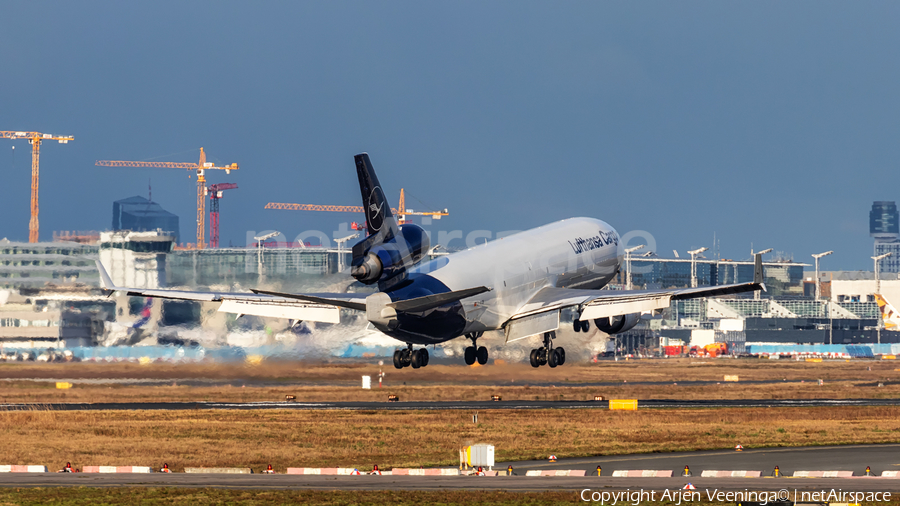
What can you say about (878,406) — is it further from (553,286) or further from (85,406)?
(85,406)

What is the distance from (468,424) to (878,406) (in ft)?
96.6

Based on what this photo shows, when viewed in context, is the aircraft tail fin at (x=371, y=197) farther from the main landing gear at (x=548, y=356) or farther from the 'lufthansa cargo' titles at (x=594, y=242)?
the 'lufthansa cargo' titles at (x=594, y=242)

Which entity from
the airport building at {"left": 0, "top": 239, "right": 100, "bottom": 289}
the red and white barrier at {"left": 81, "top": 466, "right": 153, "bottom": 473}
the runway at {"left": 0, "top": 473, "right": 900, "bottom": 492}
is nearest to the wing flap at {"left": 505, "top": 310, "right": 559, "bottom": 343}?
the runway at {"left": 0, "top": 473, "right": 900, "bottom": 492}

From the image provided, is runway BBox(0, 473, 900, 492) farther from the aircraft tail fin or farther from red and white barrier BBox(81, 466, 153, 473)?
the aircraft tail fin

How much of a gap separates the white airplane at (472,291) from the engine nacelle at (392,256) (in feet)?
0.15

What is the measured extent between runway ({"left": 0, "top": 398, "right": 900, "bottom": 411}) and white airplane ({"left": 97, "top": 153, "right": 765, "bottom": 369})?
927 cm

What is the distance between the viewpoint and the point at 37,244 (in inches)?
5103

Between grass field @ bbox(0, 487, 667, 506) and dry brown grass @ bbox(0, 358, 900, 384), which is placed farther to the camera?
dry brown grass @ bbox(0, 358, 900, 384)

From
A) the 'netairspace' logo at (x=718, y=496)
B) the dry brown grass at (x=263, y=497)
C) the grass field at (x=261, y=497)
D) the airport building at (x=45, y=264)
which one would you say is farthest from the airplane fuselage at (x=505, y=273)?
the airport building at (x=45, y=264)

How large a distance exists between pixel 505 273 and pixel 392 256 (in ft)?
37.5

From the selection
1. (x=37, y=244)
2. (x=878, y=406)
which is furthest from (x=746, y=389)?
(x=37, y=244)

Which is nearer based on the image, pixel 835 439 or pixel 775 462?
pixel 775 462

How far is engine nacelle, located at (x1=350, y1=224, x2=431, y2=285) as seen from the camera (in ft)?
167

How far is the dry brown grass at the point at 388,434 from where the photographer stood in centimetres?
5188
